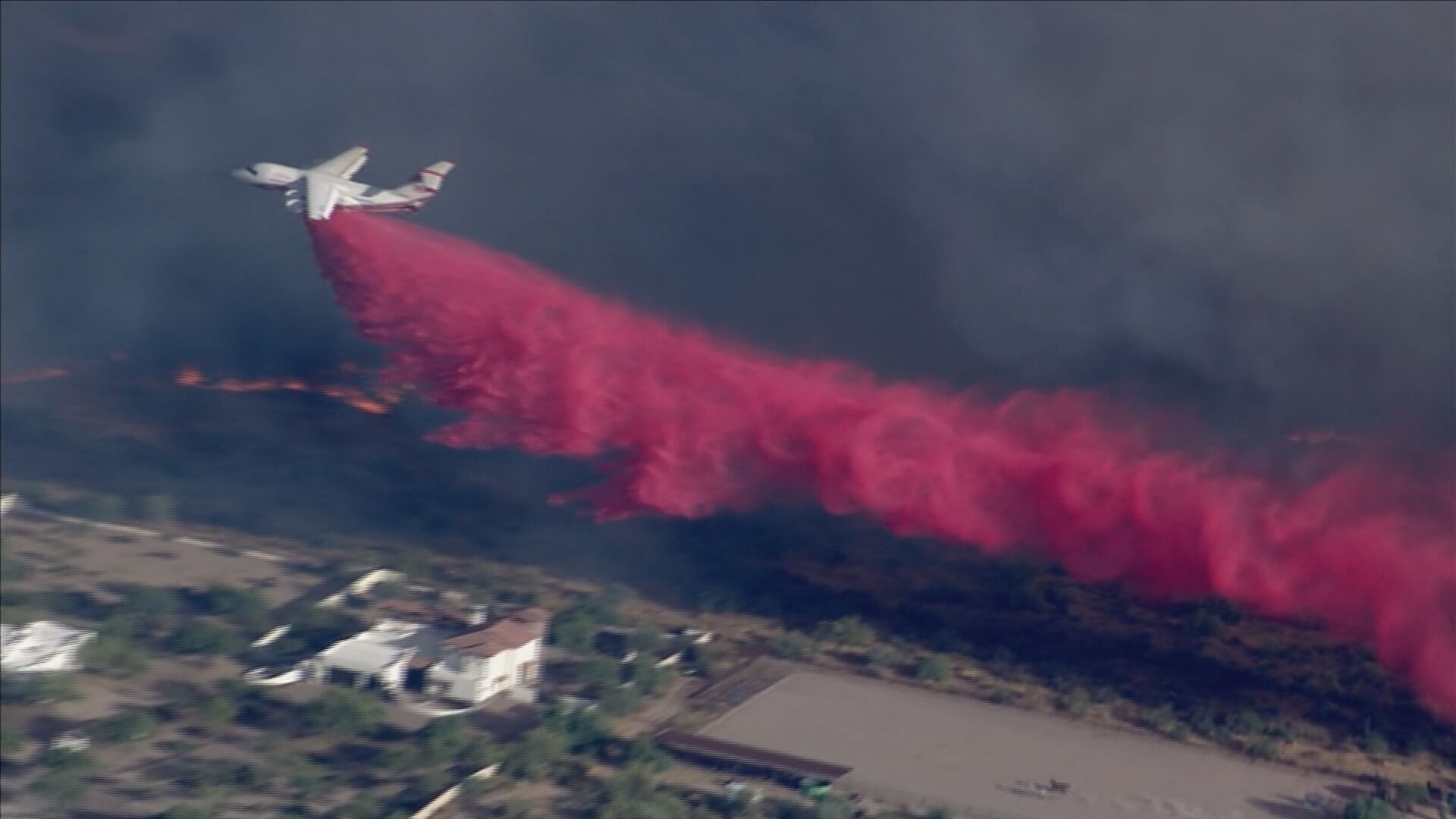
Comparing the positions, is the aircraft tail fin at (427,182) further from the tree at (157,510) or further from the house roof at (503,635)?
the house roof at (503,635)

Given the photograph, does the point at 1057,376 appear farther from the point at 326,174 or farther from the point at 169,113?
the point at 169,113

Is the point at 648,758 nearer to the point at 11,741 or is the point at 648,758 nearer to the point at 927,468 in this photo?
the point at 927,468

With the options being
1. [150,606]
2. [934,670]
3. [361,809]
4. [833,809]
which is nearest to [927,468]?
[934,670]

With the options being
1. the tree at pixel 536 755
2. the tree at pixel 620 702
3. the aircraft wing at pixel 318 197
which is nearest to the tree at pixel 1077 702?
the tree at pixel 620 702

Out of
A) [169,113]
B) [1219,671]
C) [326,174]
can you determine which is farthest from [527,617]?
[169,113]

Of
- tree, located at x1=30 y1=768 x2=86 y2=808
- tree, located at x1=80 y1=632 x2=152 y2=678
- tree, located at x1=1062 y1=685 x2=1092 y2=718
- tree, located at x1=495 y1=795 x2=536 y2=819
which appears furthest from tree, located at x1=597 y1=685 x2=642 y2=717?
tree, located at x1=30 y1=768 x2=86 y2=808

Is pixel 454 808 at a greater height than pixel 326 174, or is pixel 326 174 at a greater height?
pixel 326 174

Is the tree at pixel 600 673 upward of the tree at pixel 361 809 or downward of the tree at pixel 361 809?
upward
